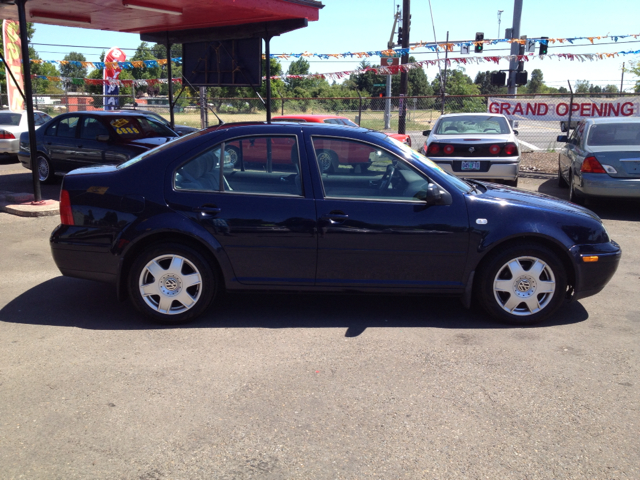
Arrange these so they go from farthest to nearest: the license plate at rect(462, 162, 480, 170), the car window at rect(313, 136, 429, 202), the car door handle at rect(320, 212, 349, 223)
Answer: the license plate at rect(462, 162, 480, 170) → the car window at rect(313, 136, 429, 202) → the car door handle at rect(320, 212, 349, 223)

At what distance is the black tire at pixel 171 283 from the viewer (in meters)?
4.70

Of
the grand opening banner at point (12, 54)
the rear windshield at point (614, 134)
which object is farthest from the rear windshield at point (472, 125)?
the grand opening banner at point (12, 54)

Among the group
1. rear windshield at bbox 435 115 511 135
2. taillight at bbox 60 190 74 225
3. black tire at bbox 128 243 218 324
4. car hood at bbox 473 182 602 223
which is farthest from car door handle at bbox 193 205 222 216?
rear windshield at bbox 435 115 511 135

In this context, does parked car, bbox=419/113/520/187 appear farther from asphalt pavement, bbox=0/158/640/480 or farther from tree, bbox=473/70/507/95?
tree, bbox=473/70/507/95

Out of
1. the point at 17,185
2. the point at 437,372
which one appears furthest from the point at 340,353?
the point at 17,185

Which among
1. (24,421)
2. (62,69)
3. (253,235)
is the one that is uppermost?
(62,69)

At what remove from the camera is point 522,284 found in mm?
4793

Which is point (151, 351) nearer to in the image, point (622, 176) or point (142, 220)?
point (142, 220)

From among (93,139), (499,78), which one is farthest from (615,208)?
(499,78)

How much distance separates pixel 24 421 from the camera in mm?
3352

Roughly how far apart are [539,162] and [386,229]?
13.4 metres

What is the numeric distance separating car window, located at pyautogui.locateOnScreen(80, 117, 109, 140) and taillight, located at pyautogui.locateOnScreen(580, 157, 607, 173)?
8.24m

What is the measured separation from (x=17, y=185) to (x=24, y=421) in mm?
10091

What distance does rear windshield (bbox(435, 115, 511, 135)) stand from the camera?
11973 mm
